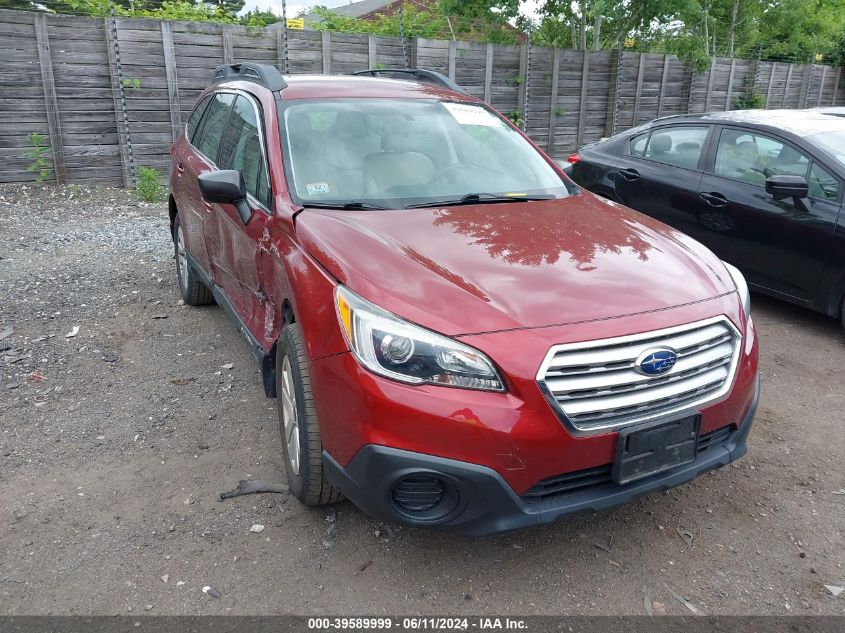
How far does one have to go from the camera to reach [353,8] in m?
37.2

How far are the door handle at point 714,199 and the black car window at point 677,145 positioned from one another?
37 cm

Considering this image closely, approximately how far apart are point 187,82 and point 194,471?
8129 mm

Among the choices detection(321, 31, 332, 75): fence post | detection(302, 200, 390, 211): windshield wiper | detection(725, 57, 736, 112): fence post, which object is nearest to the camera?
detection(302, 200, 390, 211): windshield wiper

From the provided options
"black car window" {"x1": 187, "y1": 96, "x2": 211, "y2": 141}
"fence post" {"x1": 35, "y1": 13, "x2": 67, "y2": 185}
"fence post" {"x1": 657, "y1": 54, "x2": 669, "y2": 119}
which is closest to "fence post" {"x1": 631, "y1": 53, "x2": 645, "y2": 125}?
"fence post" {"x1": 657, "y1": 54, "x2": 669, "y2": 119}

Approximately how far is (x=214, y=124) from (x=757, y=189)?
4.10 meters

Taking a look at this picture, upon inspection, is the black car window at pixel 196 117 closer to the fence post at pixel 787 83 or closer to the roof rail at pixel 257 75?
the roof rail at pixel 257 75

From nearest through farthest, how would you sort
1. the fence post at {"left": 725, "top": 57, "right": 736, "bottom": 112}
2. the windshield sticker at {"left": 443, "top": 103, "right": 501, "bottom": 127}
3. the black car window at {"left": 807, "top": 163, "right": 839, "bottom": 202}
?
the windshield sticker at {"left": 443, "top": 103, "right": 501, "bottom": 127} < the black car window at {"left": 807, "top": 163, "right": 839, "bottom": 202} < the fence post at {"left": 725, "top": 57, "right": 736, "bottom": 112}

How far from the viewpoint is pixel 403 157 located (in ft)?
11.6

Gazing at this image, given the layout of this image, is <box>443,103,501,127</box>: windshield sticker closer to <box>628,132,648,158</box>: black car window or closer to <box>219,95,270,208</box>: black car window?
<box>219,95,270,208</box>: black car window

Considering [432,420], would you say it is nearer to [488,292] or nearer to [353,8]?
[488,292]

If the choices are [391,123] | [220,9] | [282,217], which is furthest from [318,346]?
[220,9]

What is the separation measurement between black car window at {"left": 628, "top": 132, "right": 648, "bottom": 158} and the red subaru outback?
3317 mm

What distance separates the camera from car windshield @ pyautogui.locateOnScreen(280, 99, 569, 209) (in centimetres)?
331

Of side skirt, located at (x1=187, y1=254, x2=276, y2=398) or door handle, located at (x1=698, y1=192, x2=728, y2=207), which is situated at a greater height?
door handle, located at (x1=698, y1=192, x2=728, y2=207)
